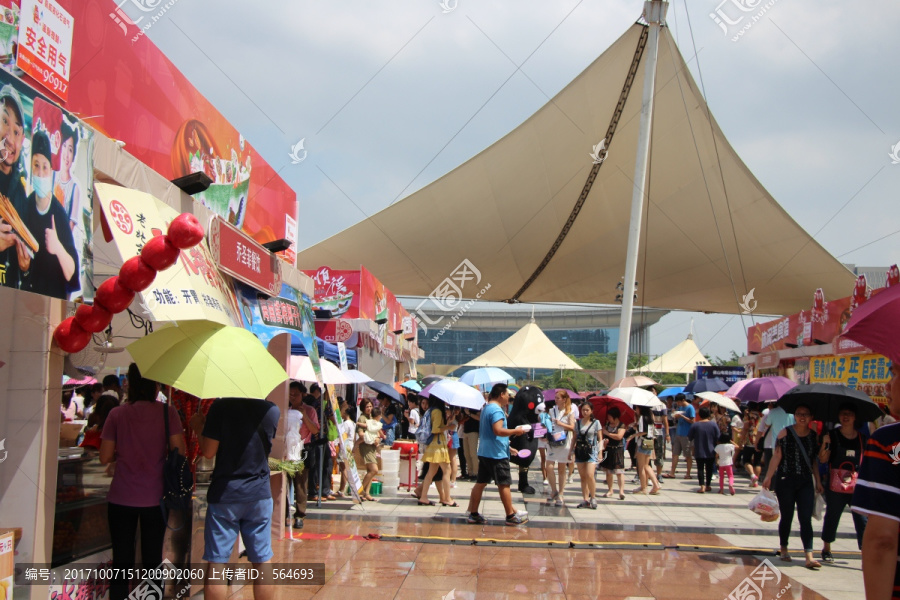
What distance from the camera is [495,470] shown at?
25.3 feet

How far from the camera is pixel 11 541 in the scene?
3471mm

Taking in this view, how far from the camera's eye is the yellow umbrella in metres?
3.76

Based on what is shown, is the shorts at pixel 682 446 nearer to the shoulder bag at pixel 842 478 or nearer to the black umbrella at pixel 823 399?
the black umbrella at pixel 823 399

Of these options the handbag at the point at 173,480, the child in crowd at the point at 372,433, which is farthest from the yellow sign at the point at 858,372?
the handbag at the point at 173,480

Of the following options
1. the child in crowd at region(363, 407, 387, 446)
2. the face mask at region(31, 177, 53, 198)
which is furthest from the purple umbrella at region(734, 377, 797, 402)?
the face mask at region(31, 177, 53, 198)

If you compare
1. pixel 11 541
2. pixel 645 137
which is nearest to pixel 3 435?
pixel 11 541

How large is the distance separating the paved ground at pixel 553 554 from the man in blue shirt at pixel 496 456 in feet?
0.59

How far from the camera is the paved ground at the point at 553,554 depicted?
17.7 feet

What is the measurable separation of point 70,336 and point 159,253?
2.70 feet

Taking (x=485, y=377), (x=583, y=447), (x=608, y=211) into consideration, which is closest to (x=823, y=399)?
(x=583, y=447)

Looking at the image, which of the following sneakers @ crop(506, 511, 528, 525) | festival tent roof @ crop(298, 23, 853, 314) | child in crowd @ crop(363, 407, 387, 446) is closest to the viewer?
sneakers @ crop(506, 511, 528, 525)

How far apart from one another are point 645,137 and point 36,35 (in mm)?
12896

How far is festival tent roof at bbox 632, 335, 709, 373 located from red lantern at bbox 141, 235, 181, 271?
30969mm

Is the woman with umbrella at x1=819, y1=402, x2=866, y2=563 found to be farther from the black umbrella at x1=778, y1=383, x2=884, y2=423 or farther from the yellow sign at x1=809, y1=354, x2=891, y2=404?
A: the yellow sign at x1=809, y1=354, x2=891, y2=404
